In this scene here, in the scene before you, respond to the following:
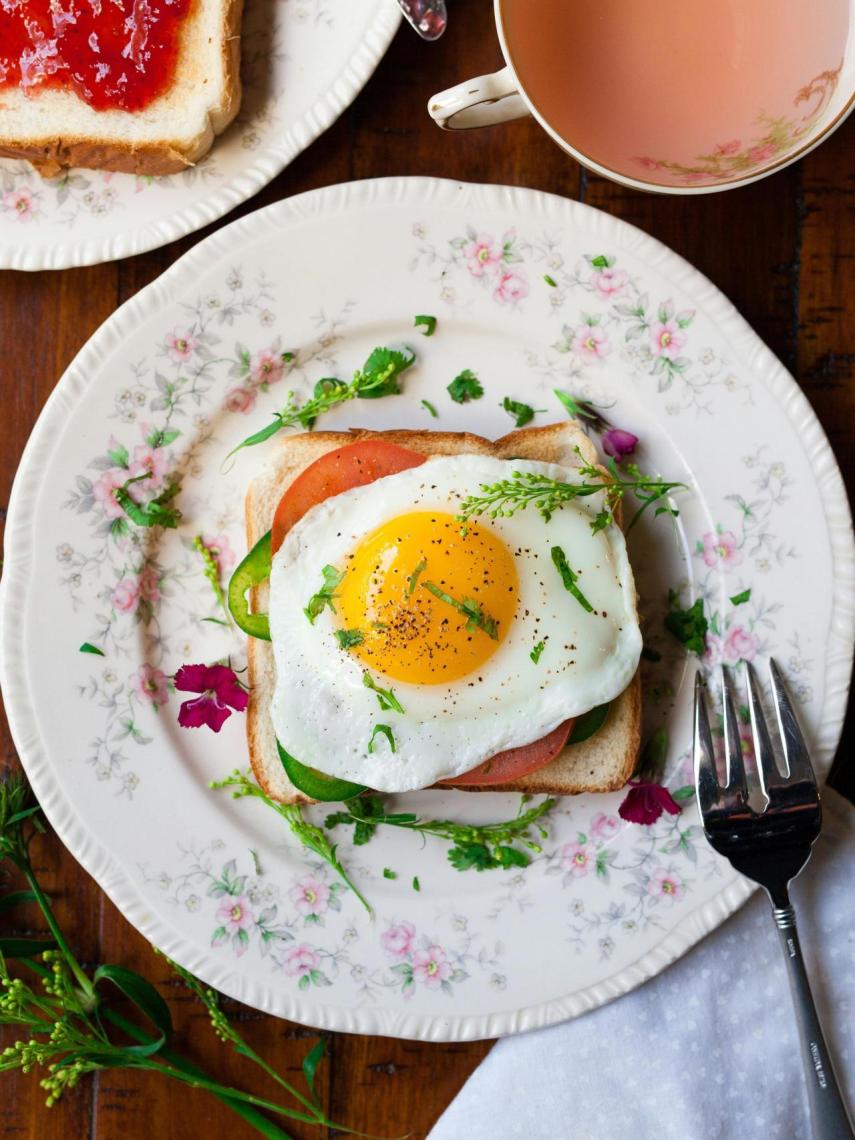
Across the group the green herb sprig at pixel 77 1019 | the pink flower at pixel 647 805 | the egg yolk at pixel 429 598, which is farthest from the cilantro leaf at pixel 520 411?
the green herb sprig at pixel 77 1019

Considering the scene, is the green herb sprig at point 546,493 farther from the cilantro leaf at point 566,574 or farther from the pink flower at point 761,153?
the pink flower at point 761,153

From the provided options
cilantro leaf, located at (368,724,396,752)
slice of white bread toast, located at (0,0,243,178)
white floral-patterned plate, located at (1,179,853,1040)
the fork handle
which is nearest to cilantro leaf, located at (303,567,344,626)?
cilantro leaf, located at (368,724,396,752)

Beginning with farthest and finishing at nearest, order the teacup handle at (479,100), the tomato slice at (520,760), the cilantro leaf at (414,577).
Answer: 1. the tomato slice at (520,760)
2. the cilantro leaf at (414,577)
3. the teacup handle at (479,100)

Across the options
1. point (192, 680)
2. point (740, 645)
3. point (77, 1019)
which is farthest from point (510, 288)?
point (77, 1019)

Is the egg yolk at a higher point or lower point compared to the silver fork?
higher

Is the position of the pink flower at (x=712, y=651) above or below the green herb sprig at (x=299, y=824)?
above

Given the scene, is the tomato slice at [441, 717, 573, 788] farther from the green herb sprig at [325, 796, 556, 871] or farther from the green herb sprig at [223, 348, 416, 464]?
the green herb sprig at [223, 348, 416, 464]

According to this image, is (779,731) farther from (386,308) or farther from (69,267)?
(69,267)
